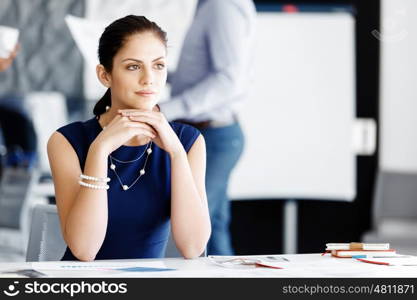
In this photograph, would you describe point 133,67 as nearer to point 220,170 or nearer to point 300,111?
point 220,170

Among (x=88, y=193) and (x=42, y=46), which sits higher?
(x=42, y=46)

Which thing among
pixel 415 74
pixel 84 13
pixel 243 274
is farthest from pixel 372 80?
pixel 243 274

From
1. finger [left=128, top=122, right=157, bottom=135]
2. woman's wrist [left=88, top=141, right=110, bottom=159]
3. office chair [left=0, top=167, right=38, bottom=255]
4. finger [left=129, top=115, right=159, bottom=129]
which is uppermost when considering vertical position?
finger [left=129, top=115, right=159, bottom=129]

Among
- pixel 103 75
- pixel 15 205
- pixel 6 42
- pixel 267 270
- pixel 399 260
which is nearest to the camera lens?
pixel 267 270

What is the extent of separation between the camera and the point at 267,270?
154 cm

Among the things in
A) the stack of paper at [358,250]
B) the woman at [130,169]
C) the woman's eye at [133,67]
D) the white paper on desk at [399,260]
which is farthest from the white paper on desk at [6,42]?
the white paper on desk at [399,260]

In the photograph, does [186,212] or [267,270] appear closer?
[267,270]

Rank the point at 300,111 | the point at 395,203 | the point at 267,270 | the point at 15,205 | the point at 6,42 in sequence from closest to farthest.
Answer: the point at 267,270 → the point at 6,42 → the point at 15,205 → the point at 300,111 → the point at 395,203

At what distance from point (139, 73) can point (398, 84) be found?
10.7 ft

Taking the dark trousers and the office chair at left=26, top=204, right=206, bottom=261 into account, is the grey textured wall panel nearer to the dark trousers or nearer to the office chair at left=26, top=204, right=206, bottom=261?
the dark trousers

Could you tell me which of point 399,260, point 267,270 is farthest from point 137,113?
point 399,260

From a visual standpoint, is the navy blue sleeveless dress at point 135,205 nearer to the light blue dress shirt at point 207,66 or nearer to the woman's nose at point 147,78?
the woman's nose at point 147,78

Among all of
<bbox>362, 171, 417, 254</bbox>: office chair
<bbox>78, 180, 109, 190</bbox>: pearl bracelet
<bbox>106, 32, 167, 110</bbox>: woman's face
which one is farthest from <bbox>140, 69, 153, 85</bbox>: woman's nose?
<bbox>362, 171, 417, 254</bbox>: office chair

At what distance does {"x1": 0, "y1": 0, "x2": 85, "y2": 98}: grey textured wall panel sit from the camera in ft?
14.4
